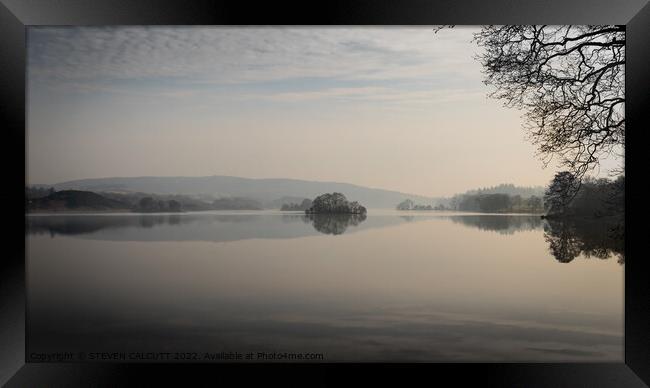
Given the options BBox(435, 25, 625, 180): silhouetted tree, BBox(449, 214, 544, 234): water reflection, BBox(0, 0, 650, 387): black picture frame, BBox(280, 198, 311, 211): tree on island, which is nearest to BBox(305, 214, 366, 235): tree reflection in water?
BBox(280, 198, 311, 211): tree on island

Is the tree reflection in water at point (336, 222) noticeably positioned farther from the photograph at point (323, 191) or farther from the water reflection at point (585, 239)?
the water reflection at point (585, 239)

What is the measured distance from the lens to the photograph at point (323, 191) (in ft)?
14.6

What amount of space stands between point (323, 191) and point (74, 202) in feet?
6.70

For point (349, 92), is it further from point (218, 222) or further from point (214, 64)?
point (218, 222)

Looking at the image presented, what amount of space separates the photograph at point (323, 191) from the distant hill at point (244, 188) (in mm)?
17

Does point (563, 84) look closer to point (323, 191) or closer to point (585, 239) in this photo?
point (585, 239)

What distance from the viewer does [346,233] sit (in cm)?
464

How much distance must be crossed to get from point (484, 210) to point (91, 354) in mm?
3399

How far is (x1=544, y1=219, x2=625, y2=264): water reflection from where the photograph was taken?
14.7ft

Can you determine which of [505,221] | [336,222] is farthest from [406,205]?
[505,221]

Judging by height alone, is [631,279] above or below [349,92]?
below

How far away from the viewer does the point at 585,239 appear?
454cm

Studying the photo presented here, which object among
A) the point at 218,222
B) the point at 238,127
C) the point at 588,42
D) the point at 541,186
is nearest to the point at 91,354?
the point at 218,222

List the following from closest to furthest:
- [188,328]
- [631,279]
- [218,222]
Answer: [631,279] → [188,328] → [218,222]
